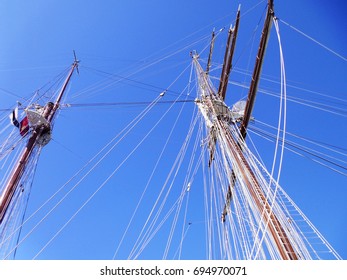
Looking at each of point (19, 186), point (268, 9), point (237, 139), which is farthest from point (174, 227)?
point (268, 9)

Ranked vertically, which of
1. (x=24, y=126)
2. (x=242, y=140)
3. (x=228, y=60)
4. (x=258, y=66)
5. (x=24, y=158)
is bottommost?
(x=24, y=158)

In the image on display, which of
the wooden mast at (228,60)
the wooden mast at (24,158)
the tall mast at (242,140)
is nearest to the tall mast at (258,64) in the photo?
the tall mast at (242,140)

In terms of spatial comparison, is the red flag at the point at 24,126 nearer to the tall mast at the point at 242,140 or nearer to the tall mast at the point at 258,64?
the tall mast at the point at 242,140

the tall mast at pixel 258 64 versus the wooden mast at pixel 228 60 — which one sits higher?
the wooden mast at pixel 228 60

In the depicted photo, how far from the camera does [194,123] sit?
417 inches

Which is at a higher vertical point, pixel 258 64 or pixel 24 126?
pixel 258 64

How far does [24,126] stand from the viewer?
1024 centimetres

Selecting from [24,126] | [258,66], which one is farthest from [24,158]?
[258,66]

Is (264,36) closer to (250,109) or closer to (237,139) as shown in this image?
(250,109)

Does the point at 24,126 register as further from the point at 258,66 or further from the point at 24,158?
the point at 258,66

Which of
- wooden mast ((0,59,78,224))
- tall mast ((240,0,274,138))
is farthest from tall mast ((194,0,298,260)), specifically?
wooden mast ((0,59,78,224))

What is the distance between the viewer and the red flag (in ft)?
33.3

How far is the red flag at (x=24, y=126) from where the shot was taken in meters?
10.2
